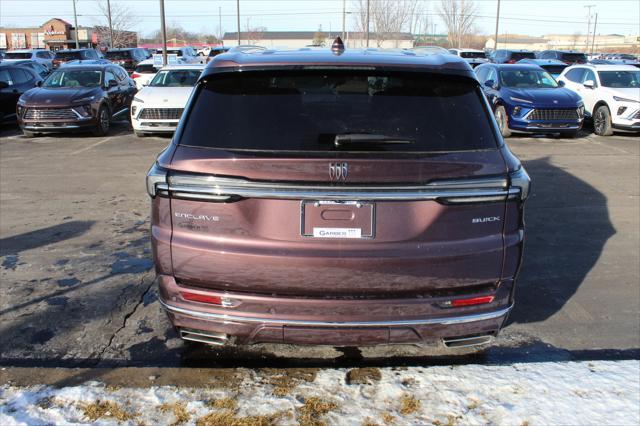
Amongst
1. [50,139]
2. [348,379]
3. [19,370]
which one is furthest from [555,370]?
[50,139]

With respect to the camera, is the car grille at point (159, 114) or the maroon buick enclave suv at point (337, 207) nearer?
the maroon buick enclave suv at point (337, 207)

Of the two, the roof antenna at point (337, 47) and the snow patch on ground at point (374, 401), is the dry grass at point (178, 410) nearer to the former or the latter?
the snow patch on ground at point (374, 401)

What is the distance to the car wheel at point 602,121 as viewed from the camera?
1450 centimetres

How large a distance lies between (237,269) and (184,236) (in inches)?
13.1

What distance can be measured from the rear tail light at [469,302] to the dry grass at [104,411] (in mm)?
1745

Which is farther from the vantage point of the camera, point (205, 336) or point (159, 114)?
point (159, 114)

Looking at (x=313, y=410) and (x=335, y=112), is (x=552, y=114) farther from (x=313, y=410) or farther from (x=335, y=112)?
(x=313, y=410)

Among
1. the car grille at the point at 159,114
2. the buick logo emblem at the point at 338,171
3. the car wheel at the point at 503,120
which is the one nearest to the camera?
the buick logo emblem at the point at 338,171

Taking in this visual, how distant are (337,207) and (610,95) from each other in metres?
14.0

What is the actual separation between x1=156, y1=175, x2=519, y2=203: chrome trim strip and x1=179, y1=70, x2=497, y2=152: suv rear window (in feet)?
0.67

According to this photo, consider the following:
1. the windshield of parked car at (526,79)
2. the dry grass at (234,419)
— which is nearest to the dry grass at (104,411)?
the dry grass at (234,419)

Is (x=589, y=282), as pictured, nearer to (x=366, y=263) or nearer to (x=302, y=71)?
(x=366, y=263)

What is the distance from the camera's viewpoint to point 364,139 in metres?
2.86

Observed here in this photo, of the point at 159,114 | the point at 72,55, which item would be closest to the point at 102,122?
the point at 159,114
